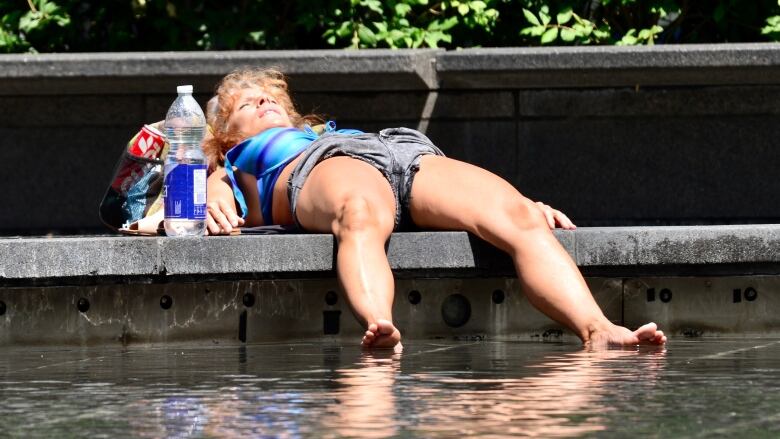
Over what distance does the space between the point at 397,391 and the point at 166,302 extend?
1.93 metres

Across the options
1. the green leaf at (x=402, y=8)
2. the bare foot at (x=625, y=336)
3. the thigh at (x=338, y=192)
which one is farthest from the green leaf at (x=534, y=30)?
the bare foot at (x=625, y=336)

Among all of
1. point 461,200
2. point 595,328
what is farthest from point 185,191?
point 595,328

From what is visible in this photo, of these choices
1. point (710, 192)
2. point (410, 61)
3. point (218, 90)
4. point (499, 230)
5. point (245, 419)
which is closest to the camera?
point (245, 419)

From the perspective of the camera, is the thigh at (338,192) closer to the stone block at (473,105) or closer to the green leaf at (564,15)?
the stone block at (473,105)

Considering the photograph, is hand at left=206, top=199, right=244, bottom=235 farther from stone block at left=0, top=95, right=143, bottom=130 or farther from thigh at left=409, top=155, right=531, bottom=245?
stone block at left=0, top=95, right=143, bottom=130

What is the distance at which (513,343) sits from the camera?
5605mm

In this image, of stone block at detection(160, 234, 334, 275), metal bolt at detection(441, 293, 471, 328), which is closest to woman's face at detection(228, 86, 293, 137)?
stone block at detection(160, 234, 334, 275)

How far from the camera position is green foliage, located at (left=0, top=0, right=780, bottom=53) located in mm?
8719

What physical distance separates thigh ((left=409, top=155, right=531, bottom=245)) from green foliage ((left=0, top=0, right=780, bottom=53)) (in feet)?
9.29

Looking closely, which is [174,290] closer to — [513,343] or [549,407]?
[513,343]

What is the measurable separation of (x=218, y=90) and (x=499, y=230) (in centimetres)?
170

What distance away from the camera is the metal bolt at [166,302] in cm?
572

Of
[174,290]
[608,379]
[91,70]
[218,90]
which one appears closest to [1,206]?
[91,70]

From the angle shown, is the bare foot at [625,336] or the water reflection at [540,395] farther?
the bare foot at [625,336]
